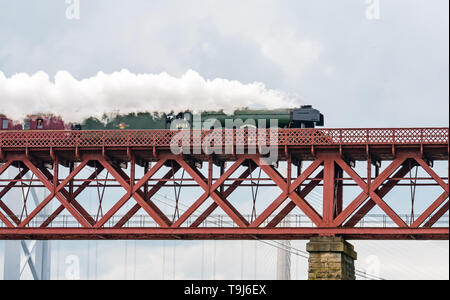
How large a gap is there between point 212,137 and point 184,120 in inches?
140

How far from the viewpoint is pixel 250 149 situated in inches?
2672

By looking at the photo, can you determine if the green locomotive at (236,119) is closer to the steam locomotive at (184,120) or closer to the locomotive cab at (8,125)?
the steam locomotive at (184,120)

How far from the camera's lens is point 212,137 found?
225ft

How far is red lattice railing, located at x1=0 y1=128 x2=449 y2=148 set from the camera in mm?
65875

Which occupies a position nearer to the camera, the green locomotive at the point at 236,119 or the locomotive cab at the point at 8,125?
the green locomotive at the point at 236,119

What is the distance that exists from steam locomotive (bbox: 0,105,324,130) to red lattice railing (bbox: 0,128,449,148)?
214 centimetres

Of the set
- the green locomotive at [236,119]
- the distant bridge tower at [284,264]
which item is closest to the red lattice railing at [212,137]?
the green locomotive at [236,119]

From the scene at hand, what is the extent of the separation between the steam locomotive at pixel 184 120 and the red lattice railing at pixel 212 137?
2.14 m

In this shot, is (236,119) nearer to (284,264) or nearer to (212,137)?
(212,137)

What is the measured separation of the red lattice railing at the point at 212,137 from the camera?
65.9 metres

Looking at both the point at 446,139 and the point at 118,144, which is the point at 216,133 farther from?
the point at 446,139
